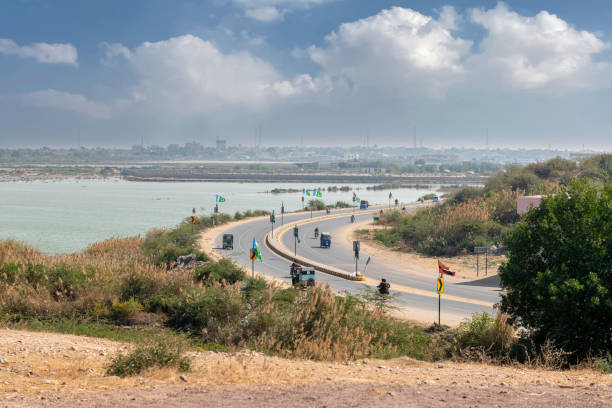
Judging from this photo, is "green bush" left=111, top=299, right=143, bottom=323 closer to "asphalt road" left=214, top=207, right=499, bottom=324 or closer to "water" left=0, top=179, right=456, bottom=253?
"asphalt road" left=214, top=207, right=499, bottom=324

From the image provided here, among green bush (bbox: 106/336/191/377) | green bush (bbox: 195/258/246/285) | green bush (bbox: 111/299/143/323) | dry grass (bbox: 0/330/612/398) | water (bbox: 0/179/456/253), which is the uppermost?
green bush (bbox: 106/336/191/377)

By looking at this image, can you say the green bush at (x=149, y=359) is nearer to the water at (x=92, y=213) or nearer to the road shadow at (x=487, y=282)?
the road shadow at (x=487, y=282)

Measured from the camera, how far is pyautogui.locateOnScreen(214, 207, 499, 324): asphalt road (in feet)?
84.9

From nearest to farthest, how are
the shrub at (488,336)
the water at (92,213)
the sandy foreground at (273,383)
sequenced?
1. the sandy foreground at (273,383)
2. the shrub at (488,336)
3. the water at (92,213)

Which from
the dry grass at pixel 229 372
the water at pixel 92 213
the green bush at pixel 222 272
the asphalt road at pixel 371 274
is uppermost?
the dry grass at pixel 229 372

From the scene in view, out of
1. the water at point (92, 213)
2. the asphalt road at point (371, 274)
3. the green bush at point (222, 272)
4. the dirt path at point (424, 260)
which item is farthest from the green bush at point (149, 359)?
the water at point (92, 213)

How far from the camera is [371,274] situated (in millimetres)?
37312

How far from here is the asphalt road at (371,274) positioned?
25.9m

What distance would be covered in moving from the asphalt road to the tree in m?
5.76

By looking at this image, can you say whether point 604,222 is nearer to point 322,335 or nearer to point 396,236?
point 322,335

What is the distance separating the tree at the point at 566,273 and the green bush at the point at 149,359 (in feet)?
30.5

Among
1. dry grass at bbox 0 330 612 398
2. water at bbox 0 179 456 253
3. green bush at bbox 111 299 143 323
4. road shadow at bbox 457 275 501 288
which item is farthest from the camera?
water at bbox 0 179 456 253

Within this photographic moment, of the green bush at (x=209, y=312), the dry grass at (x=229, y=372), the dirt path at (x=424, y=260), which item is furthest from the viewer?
the dirt path at (x=424, y=260)

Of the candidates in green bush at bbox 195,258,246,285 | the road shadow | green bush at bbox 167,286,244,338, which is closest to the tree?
green bush at bbox 167,286,244,338
